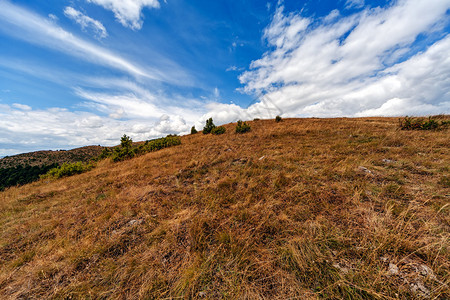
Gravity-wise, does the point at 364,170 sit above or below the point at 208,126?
below

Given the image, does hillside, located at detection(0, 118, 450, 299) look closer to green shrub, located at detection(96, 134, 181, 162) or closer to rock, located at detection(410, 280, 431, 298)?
rock, located at detection(410, 280, 431, 298)

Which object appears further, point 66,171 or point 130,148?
point 130,148

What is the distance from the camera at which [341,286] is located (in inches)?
70.0

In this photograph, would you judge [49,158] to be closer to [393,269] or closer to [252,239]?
[252,239]

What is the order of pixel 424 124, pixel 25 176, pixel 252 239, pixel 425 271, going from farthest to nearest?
pixel 25 176 → pixel 424 124 → pixel 252 239 → pixel 425 271

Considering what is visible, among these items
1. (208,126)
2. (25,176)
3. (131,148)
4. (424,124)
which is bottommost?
(25,176)

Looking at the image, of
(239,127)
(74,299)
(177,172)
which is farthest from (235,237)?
(239,127)

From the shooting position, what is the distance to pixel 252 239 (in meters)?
2.59

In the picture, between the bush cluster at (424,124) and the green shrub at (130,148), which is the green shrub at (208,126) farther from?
→ the bush cluster at (424,124)

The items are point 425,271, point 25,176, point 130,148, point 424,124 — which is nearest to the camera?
point 425,271

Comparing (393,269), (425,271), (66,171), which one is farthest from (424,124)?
(66,171)

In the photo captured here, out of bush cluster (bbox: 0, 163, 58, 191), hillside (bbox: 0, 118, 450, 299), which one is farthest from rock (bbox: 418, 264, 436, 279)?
bush cluster (bbox: 0, 163, 58, 191)

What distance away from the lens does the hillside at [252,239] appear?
1914 mm

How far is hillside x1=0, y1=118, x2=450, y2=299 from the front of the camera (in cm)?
191
